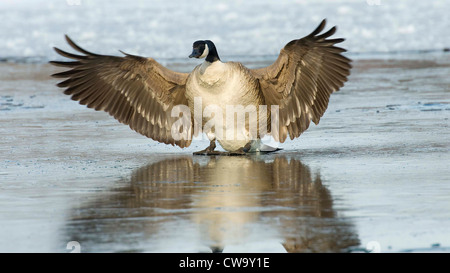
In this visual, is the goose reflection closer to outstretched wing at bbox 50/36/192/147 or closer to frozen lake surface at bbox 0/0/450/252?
frozen lake surface at bbox 0/0/450/252

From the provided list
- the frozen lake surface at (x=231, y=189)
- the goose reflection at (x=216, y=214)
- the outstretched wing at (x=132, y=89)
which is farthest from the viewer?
the outstretched wing at (x=132, y=89)

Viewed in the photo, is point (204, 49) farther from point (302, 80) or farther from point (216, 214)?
point (216, 214)

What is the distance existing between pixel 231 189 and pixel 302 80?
291 cm

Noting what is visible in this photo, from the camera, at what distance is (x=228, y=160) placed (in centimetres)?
909

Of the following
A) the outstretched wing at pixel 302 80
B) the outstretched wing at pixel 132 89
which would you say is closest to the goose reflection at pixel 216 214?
the outstretched wing at pixel 302 80

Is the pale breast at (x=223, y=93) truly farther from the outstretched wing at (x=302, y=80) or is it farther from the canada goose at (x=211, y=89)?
the outstretched wing at (x=302, y=80)

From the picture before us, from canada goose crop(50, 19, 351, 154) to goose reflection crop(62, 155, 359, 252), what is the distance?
1331mm

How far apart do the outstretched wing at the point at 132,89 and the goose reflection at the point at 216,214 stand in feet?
6.18

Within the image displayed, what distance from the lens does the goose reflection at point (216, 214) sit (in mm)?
5207

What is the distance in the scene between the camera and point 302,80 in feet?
31.6

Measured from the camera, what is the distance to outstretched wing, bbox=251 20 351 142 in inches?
363

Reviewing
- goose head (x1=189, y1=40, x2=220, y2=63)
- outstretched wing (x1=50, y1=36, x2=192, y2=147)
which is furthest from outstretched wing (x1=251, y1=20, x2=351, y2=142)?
outstretched wing (x1=50, y1=36, x2=192, y2=147)

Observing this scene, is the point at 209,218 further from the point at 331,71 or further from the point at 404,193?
the point at 331,71
